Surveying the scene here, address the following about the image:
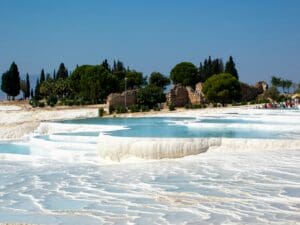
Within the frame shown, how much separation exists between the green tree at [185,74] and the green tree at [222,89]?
1024cm

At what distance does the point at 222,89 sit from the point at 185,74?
11.7 meters

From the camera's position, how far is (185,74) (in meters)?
49.7

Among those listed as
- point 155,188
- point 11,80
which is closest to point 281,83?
point 11,80

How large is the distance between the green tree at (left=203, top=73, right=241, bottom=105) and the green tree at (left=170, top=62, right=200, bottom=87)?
10.2 m

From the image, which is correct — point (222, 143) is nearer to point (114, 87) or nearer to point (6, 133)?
point (6, 133)

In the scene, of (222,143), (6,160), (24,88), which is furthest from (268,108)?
(24,88)

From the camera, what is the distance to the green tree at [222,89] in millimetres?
38250

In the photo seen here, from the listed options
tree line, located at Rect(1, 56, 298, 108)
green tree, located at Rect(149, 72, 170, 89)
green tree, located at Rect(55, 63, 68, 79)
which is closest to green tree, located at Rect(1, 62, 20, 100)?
tree line, located at Rect(1, 56, 298, 108)

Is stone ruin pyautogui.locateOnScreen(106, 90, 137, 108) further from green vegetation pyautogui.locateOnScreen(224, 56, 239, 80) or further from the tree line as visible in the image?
green vegetation pyautogui.locateOnScreen(224, 56, 239, 80)

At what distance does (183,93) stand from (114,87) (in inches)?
372

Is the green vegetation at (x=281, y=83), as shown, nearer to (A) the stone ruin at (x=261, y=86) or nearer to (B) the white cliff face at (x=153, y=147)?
(A) the stone ruin at (x=261, y=86)

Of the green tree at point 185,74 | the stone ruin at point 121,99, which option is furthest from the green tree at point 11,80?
the stone ruin at point 121,99

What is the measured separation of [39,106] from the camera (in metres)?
46.2

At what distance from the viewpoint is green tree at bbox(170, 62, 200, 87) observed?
163ft
